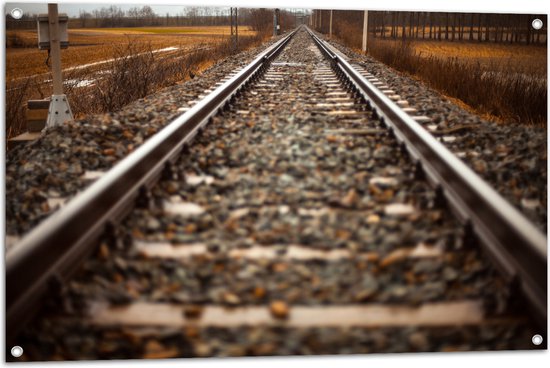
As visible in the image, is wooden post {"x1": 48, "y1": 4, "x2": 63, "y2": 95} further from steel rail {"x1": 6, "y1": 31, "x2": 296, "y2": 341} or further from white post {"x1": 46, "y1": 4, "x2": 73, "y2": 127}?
steel rail {"x1": 6, "y1": 31, "x2": 296, "y2": 341}

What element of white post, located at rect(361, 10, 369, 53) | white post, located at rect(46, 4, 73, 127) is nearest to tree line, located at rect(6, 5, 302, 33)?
white post, located at rect(46, 4, 73, 127)

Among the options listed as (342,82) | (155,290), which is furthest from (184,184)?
(342,82)

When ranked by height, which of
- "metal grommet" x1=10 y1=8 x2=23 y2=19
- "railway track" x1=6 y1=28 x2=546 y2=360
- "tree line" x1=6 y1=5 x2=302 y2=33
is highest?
"tree line" x1=6 y1=5 x2=302 y2=33

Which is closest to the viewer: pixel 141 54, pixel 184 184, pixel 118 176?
pixel 118 176

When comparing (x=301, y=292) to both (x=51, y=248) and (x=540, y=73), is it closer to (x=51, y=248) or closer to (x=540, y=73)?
(x=51, y=248)

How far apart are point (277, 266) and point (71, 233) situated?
2.31 feet

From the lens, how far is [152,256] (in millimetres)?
1930

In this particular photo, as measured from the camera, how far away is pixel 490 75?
4883 millimetres

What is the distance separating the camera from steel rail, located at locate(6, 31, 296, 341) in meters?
1.57

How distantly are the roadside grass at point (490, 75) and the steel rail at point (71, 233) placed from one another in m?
2.16

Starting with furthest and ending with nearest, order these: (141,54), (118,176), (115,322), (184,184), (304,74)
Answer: (304,74) → (141,54) → (184,184) → (118,176) → (115,322)

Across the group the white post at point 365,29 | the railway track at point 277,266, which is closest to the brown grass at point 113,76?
the railway track at point 277,266

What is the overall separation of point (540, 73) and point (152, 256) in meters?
2.46

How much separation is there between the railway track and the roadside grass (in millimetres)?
1011
